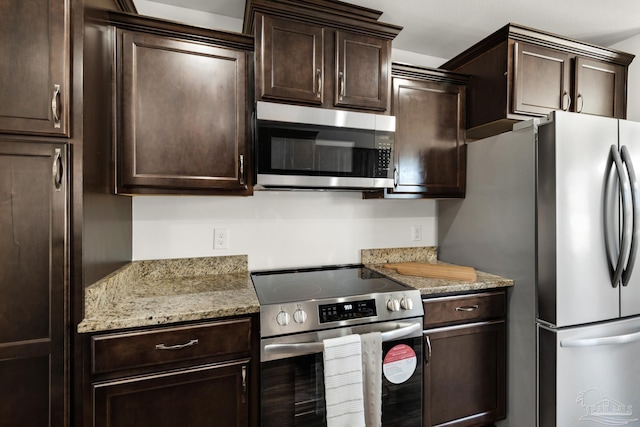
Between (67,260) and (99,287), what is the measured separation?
184 mm

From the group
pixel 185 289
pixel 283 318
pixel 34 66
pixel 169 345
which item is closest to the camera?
pixel 34 66

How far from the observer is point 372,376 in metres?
1.46

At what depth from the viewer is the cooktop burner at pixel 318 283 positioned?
1.53m

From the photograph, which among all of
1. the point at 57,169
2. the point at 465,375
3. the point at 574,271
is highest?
the point at 57,169

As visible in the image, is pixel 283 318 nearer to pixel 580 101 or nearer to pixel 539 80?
pixel 539 80

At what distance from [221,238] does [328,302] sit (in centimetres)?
84

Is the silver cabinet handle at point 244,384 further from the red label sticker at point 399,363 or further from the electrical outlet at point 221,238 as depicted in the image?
the electrical outlet at point 221,238

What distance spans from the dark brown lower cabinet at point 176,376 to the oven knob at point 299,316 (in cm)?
17

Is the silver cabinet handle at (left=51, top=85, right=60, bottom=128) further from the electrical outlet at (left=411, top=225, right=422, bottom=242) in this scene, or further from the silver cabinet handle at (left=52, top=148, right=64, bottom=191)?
the electrical outlet at (left=411, top=225, right=422, bottom=242)

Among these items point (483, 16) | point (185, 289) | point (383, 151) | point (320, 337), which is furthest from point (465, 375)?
point (483, 16)

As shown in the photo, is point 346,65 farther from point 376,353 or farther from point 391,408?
point 391,408

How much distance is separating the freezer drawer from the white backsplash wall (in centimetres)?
103

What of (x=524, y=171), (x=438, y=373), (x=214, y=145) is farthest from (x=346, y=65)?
(x=438, y=373)

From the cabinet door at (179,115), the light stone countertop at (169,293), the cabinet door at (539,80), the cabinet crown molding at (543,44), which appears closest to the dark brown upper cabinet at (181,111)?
the cabinet door at (179,115)
